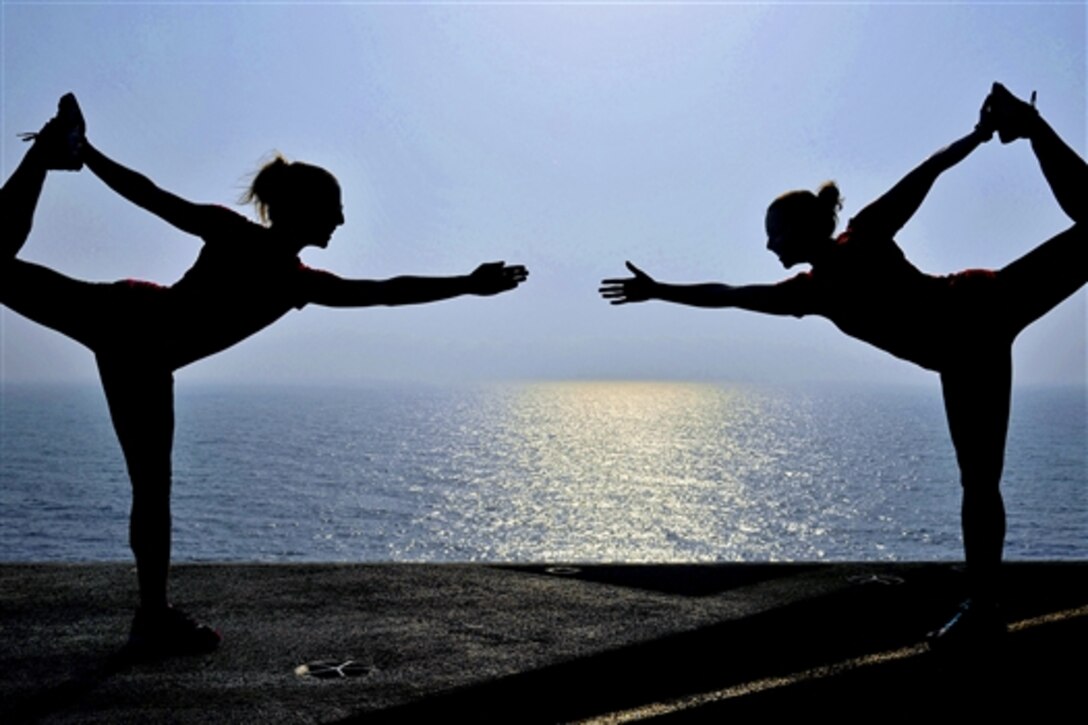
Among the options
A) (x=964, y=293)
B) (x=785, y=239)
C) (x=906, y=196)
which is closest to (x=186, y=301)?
(x=785, y=239)

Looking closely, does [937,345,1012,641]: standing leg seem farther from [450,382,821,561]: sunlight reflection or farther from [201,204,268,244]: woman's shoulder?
[450,382,821,561]: sunlight reflection

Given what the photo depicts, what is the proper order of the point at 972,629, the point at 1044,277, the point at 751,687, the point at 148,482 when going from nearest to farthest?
the point at 751,687, the point at 972,629, the point at 1044,277, the point at 148,482

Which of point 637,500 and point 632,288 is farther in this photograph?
point 637,500

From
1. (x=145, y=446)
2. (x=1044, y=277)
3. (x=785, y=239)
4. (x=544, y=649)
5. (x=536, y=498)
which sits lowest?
(x=536, y=498)

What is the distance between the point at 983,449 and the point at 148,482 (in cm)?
420

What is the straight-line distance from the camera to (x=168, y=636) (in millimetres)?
4887

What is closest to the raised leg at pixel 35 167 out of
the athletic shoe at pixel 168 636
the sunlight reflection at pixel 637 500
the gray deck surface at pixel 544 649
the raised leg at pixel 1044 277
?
Result: the athletic shoe at pixel 168 636

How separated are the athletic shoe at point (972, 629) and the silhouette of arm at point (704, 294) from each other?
170 cm

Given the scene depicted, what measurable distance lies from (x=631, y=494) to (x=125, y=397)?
230 feet

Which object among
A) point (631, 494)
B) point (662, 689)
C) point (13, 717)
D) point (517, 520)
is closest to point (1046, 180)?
point (662, 689)

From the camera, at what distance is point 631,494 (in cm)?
7362

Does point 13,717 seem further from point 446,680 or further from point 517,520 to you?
point 517,520

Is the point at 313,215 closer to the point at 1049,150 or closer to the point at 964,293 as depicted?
the point at 964,293

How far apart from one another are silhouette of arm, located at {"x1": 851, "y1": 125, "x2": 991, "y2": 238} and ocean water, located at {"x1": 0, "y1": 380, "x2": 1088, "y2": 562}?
60.0 feet
